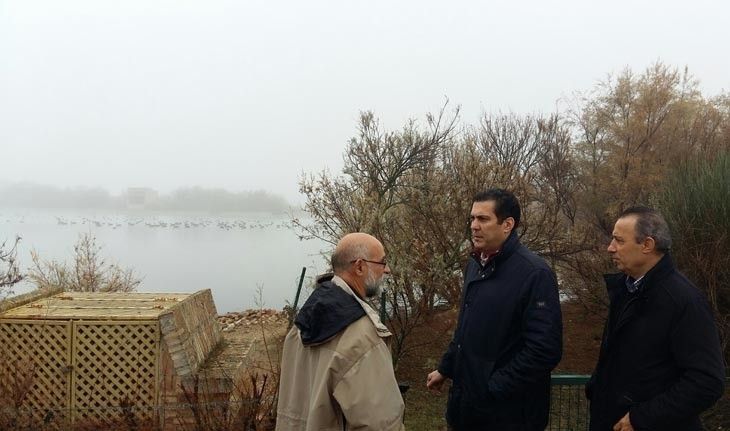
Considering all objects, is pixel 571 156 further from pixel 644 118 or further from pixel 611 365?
pixel 611 365

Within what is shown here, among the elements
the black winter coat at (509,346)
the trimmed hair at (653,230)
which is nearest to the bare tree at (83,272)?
the black winter coat at (509,346)

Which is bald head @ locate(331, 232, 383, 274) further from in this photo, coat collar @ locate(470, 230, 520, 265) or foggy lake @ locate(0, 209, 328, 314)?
foggy lake @ locate(0, 209, 328, 314)

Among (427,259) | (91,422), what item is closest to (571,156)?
(427,259)

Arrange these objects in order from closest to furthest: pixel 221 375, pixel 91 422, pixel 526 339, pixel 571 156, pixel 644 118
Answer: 1. pixel 526 339
2. pixel 91 422
3. pixel 221 375
4. pixel 644 118
5. pixel 571 156

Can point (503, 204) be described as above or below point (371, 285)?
above

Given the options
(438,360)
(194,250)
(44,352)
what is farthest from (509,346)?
(194,250)

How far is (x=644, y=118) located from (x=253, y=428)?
60.7 ft

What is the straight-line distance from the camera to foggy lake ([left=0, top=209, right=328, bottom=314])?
1822 cm

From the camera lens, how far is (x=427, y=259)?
939 centimetres

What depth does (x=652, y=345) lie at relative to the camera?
2404 mm

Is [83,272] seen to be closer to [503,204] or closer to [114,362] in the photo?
[114,362]

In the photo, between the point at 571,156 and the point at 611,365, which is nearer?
the point at 611,365

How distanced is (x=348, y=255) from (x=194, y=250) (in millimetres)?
41609

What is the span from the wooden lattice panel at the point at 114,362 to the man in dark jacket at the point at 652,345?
19.4 feet
